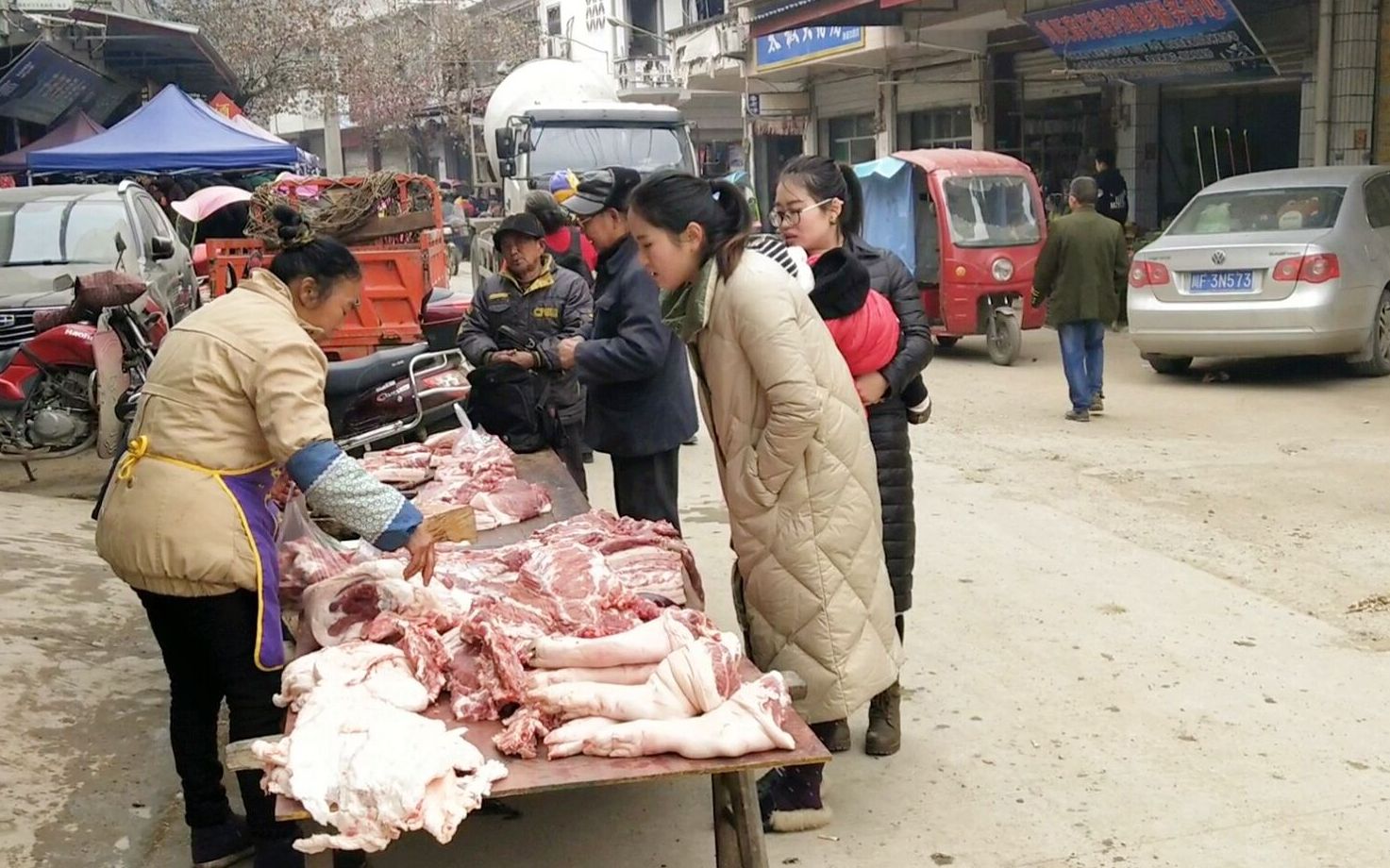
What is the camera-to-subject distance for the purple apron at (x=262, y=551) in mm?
3660

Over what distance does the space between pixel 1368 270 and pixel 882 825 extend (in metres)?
8.95

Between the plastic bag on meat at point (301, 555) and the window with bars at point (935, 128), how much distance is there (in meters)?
19.9

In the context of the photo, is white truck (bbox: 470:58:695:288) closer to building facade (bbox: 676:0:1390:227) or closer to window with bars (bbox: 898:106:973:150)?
building facade (bbox: 676:0:1390:227)

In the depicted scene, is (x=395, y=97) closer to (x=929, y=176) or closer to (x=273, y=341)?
(x=929, y=176)

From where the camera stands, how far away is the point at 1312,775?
4.40 m

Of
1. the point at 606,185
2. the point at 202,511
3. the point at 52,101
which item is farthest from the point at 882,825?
the point at 52,101

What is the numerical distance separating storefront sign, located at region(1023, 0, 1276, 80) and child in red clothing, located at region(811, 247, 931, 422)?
11.8 metres

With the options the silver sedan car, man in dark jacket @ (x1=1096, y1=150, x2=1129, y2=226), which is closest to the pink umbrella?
man in dark jacket @ (x1=1096, y1=150, x2=1129, y2=226)

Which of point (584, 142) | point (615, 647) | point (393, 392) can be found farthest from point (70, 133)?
point (615, 647)

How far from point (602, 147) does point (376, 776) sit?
15853mm

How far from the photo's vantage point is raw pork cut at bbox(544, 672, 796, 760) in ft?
10.4

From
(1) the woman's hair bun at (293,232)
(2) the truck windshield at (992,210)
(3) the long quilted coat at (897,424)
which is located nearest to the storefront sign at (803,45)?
(2) the truck windshield at (992,210)

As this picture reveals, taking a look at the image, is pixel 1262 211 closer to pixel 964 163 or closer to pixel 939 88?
pixel 964 163

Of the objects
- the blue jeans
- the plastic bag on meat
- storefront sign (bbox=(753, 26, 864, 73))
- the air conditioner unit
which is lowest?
the blue jeans
